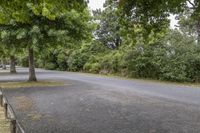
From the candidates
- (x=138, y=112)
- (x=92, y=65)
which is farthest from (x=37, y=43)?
(x=92, y=65)

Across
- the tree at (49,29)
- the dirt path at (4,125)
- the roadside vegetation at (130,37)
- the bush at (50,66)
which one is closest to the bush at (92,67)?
the roadside vegetation at (130,37)

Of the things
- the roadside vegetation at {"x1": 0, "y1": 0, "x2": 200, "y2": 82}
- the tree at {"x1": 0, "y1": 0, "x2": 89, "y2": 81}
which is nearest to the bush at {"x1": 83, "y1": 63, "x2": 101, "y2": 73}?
the roadside vegetation at {"x1": 0, "y1": 0, "x2": 200, "y2": 82}

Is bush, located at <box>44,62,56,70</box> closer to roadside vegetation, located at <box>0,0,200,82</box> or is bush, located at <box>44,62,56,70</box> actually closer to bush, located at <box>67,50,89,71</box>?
bush, located at <box>67,50,89,71</box>

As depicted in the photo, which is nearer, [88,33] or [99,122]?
[99,122]

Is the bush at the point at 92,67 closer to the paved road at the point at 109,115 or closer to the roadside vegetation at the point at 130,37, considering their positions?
the roadside vegetation at the point at 130,37

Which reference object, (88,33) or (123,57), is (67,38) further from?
(123,57)

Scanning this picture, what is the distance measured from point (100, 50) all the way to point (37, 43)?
24.9 metres

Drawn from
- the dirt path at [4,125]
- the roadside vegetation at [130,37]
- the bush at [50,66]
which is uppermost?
the roadside vegetation at [130,37]

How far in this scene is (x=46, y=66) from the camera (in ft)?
207

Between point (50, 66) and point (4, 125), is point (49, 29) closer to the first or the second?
point (4, 125)

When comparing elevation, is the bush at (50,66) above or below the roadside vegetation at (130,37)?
below

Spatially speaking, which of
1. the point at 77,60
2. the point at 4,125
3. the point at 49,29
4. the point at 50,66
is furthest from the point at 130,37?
the point at 50,66

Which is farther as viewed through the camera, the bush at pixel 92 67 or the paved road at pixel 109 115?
the bush at pixel 92 67

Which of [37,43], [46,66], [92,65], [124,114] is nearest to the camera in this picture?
[124,114]
